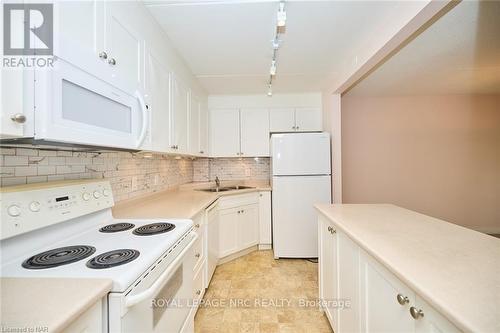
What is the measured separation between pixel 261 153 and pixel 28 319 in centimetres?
304

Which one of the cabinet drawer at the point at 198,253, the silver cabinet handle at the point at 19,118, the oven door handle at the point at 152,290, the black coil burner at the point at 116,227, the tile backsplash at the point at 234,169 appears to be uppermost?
the silver cabinet handle at the point at 19,118

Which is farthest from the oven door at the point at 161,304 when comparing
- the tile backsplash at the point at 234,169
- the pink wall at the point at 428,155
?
the pink wall at the point at 428,155

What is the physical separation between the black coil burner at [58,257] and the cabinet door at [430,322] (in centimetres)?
126

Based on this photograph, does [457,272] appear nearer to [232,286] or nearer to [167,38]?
[232,286]

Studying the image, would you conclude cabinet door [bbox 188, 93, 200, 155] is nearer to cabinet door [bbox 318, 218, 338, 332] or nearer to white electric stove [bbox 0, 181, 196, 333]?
white electric stove [bbox 0, 181, 196, 333]

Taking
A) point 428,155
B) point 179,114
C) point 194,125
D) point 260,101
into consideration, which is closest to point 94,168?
point 179,114

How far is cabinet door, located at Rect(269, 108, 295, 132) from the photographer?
3.41 m

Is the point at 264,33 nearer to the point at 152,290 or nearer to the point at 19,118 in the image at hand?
the point at 19,118

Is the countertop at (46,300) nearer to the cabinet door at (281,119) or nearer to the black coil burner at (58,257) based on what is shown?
the black coil burner at (58,257)

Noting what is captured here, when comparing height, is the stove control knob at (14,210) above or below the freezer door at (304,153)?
below

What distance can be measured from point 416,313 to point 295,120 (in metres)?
2.95

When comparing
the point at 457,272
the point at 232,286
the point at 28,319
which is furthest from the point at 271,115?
the point at 28,319

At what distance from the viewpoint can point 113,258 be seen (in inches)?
34.4

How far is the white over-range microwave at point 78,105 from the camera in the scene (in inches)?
28.2
